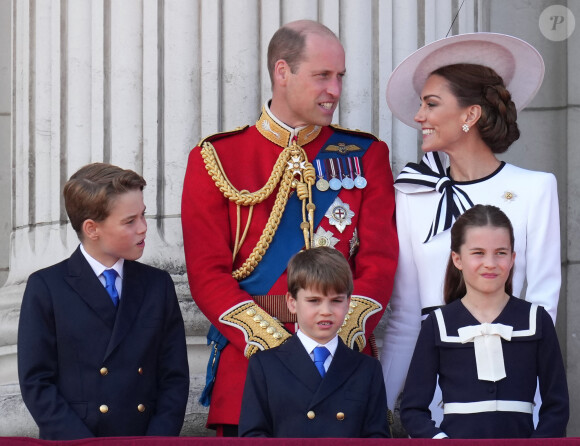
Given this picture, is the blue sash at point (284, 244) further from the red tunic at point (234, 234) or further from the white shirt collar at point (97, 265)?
the white shirt collar at point (97, 265)

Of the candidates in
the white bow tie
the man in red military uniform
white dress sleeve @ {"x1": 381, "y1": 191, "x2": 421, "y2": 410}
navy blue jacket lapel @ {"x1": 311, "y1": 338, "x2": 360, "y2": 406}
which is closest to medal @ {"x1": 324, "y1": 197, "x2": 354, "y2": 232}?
the man in red military uniform

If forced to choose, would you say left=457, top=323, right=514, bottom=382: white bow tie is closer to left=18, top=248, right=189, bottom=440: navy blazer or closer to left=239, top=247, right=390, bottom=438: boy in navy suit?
left=239, top=247, right=390, bottom=438: boy in navy suit

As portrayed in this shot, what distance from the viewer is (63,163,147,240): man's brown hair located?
13.8 ft

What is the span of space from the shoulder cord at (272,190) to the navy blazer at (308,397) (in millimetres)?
470

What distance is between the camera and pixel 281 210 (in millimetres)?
4484

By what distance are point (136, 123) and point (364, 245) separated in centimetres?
123

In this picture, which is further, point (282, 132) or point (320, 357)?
point (282, 132)

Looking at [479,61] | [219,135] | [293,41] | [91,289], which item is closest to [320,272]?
[91,289]

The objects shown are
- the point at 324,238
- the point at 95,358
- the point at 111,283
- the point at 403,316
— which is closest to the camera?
the point at 95,358

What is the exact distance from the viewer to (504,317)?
13.3 ft

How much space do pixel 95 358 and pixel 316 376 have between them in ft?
2.18

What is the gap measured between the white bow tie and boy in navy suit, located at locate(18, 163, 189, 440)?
90cm

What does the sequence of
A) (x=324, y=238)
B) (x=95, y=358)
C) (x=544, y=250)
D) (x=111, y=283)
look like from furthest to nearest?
(x=324, y=238)
(x=544, y=250)
(x=111, y=283)
(x=95, y=358)

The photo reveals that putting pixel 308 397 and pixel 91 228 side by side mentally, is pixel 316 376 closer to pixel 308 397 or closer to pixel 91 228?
pixel 308 397
